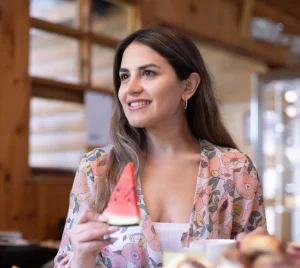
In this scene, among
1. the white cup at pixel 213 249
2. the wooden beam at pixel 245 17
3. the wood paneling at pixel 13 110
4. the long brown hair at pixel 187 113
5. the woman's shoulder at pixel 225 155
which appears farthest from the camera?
the wooden beam at pixel 245 17

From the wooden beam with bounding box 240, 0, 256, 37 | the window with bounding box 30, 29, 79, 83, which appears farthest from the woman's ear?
the wooden beam with bounding box 240, 0, 256, 37

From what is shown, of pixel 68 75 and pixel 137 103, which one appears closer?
pixel 137 103

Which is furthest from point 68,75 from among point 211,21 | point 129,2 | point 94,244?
point 94,244

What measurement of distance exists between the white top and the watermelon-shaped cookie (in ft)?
1.35

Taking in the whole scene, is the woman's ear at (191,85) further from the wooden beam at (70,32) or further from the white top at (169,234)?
the wooden beam at (70,32)

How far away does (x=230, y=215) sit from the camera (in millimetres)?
1704

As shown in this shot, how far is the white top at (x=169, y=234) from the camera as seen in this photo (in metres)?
1.59

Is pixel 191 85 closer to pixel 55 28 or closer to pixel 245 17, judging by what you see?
pixel 55 28

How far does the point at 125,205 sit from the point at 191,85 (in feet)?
2.45

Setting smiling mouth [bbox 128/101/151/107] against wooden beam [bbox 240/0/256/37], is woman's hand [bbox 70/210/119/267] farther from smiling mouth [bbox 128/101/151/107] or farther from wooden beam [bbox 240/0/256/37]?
wooden beam [bbox 240/0/256/37]

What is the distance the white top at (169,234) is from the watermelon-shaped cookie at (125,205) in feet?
1.35

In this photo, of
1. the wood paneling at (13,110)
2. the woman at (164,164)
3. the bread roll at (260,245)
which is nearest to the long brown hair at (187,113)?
the woman at (164,164)

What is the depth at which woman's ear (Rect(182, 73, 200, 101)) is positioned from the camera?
1813 millimetres

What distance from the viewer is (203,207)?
1669 mm
